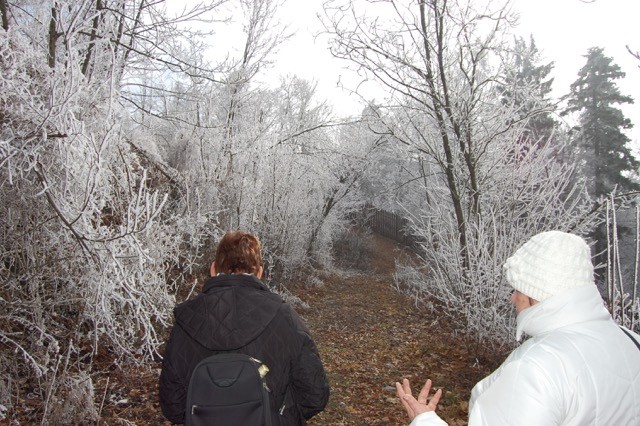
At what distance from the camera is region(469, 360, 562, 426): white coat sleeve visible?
3.94 feet

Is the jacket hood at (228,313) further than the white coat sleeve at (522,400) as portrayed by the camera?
Yes

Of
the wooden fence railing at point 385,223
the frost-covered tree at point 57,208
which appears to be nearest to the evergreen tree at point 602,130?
the wooden fence railing at point 385,223

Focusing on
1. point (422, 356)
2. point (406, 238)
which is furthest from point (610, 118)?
point (422, 356)

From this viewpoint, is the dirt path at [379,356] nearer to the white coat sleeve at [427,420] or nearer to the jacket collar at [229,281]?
the jacket collar at [229,281]

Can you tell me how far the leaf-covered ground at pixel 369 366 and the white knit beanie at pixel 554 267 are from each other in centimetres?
343

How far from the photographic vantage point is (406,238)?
2655cm

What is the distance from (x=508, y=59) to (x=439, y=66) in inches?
48.9

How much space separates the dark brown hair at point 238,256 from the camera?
210 cm

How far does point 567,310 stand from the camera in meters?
1.37

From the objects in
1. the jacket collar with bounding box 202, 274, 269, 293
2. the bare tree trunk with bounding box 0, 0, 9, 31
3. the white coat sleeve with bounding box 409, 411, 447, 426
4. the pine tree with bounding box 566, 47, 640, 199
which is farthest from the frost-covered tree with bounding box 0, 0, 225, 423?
the pine tree with bounding box 566, 47, 640, 199

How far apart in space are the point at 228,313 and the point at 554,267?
1261 millimetres

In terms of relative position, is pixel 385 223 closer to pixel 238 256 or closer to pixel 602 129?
pixel 602 129

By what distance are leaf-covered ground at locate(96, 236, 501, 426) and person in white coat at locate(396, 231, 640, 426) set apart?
3.36m

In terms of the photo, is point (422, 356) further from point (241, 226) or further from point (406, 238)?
point (406, 238)
